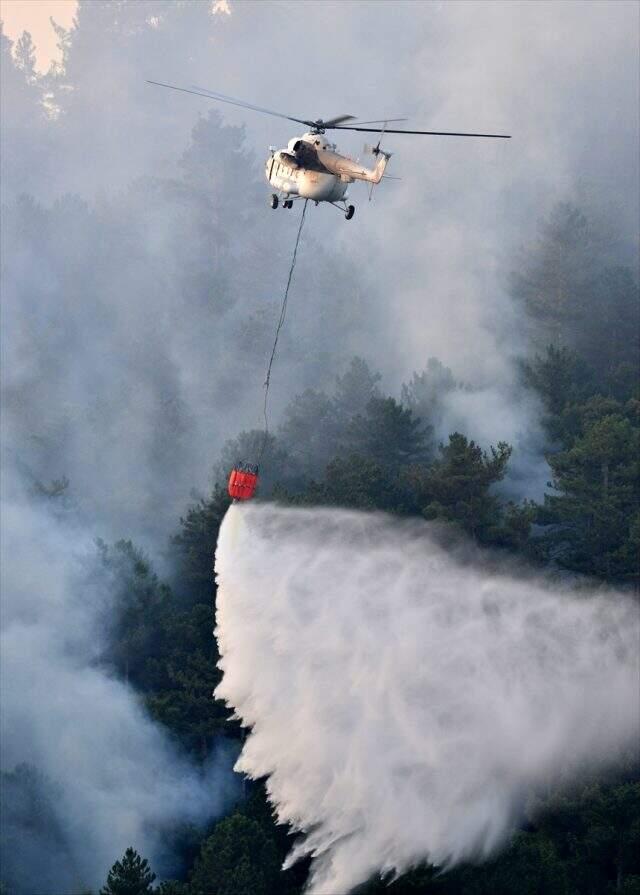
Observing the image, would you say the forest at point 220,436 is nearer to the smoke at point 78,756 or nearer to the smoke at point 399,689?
the smoke at point 78,756

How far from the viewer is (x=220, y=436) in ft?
301

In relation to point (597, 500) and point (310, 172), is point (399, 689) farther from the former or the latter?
point (597, 500)

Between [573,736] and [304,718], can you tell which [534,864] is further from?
[304,718]

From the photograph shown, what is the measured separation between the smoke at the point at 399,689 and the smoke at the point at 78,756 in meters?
11.0

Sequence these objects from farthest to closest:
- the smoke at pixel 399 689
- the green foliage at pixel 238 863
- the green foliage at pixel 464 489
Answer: the green foliage at pixel 464 489 → the green foliage at pixel 238 863 → the smoke at pixel 399 689

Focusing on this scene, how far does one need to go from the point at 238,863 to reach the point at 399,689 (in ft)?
21.7

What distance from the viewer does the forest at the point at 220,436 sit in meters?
46.9

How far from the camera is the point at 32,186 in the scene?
147625 millimetres

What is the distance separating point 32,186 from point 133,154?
10183mm

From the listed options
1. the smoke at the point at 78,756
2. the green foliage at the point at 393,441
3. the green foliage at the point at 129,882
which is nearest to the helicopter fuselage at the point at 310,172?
the green foliage at the point at 129,882

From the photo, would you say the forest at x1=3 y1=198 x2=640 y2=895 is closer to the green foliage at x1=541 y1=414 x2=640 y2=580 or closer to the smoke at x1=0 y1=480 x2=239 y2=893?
the green foliage at x1=541 y1=414 x2=640 y2=580

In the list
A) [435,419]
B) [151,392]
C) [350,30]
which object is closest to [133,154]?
[350,30]

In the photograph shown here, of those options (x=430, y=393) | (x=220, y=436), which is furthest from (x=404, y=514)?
(x=220, y=436)

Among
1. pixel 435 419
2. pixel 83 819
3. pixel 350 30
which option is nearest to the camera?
pixel 83 819
